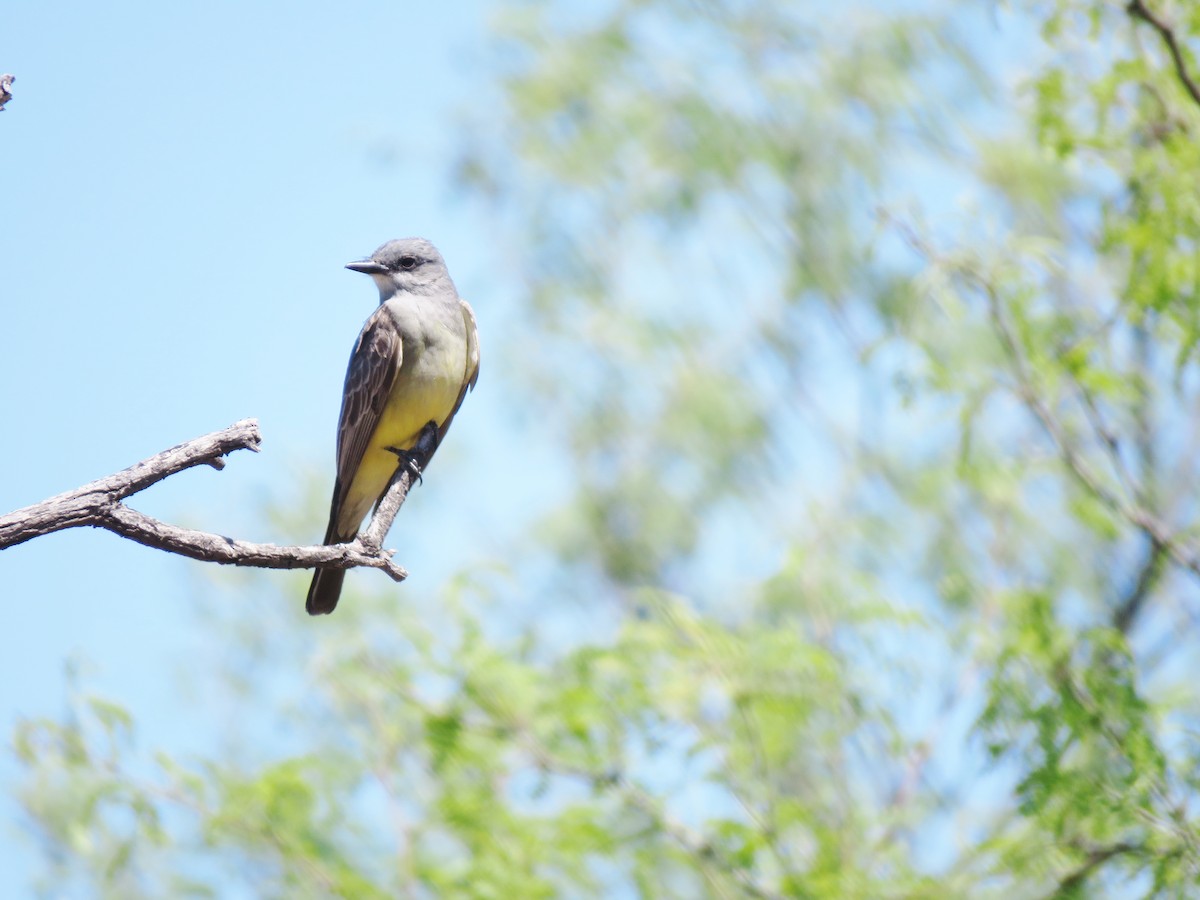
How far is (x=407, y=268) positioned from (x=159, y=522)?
3.43m

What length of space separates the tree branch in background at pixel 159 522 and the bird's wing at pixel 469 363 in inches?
97.8

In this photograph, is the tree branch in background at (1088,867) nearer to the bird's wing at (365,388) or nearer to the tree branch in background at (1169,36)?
the tree branch in background at (1169,36)

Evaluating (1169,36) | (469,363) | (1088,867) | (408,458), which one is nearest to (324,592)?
(408,458)

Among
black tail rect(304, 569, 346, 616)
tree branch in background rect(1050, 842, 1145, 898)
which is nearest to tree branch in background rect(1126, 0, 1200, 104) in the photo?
tree branch in background rect(1050, 842, 1145, 898)

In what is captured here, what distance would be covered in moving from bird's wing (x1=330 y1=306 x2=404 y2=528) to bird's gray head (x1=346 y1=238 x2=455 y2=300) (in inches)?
15.5

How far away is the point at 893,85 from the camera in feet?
29.7

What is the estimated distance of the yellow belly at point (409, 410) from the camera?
5453 millimetres

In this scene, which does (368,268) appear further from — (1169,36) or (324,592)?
(1169,36)

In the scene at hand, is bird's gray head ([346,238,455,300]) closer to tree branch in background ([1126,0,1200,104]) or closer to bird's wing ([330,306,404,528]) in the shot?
bird's wing ([330,306,404,528])

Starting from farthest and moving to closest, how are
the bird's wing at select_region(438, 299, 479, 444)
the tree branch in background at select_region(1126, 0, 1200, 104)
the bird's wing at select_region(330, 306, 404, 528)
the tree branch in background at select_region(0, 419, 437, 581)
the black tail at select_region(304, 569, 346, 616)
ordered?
the bird's wing at select_region(438, 299, 479, 444) < the bird's wing at select_region(330, 306, 404, 528) < the black tail at select_region(304, 569, 346, 616) < the tree branch in background at select_region(1126, 0, 1200, 104) < the tree branch in background at select_region(0, 419, 437, 581)

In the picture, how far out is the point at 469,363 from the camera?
18.9 ft

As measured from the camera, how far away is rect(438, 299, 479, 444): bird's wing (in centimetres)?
572

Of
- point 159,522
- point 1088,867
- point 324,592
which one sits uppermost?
point 324,592

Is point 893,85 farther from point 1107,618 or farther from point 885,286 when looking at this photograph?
point 1107,618
